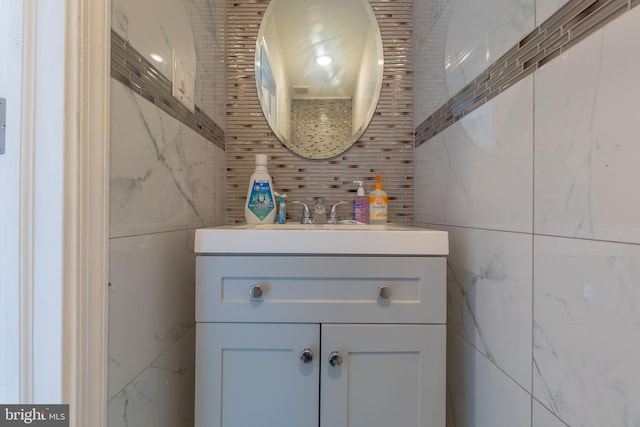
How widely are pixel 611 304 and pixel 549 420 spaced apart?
250mm

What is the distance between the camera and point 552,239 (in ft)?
1.75

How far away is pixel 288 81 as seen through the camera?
49.2 inches

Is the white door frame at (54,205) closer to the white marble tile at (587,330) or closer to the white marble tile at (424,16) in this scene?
the white marble tile at (587,330)

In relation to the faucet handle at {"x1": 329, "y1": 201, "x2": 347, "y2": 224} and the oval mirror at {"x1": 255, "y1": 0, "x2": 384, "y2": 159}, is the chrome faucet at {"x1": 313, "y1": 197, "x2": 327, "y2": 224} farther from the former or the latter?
the oval mirror at {"x1": 255, "y1": 0, "x2": 384, "y2": 159}

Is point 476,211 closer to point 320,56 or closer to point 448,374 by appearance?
point 448,374

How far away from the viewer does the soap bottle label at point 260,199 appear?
1143mm

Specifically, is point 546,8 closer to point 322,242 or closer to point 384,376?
point 322,242

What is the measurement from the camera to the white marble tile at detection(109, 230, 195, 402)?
0.59m

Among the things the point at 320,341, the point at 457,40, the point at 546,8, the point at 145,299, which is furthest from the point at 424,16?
the point at 145,299

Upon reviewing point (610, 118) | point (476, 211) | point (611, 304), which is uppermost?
point (610, 118)

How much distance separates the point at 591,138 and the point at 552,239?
0.55 feet

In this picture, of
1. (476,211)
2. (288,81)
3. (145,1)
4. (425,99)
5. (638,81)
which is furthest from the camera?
(288,81)

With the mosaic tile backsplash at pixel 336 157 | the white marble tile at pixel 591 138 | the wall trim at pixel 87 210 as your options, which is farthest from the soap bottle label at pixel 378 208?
the wall trim at pixel 87 210

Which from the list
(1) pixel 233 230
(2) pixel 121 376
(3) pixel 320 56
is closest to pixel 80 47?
(1) pixel 233 230
